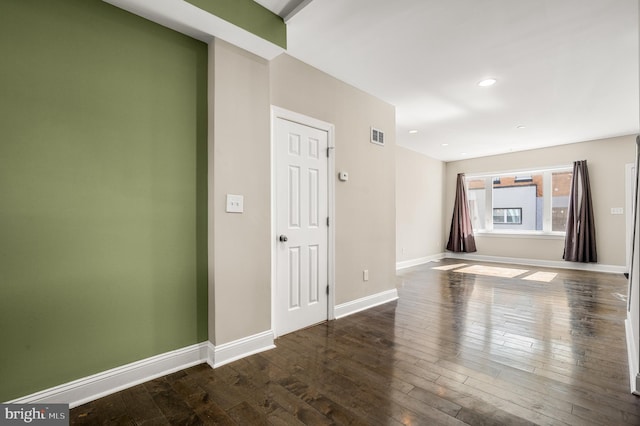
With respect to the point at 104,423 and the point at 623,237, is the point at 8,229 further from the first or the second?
the point at 623,237

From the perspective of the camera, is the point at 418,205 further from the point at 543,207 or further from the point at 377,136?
the point at 377,136

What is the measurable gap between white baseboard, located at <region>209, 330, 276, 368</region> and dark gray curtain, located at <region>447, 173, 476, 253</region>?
21.6 feet

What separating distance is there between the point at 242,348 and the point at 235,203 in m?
1.18

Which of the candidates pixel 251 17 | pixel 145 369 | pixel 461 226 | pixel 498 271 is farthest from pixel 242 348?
pixel 461 226

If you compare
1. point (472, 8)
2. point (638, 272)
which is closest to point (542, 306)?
point (638, 272)

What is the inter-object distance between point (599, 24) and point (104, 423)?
14.3 ft

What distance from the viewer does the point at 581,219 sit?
6.00 m

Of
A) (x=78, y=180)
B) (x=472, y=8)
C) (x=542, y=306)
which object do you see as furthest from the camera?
(x=542, y=306)

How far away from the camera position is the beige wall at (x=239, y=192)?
2.26 m

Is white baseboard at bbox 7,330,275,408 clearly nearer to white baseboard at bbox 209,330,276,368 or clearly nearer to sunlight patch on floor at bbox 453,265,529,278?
white baseboard at bbox 209,330,276,368

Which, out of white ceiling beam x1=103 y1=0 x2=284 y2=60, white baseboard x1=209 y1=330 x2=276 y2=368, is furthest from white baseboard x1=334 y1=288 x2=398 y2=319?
white ceiling beam x1=103 y1=0 x2=284 y2=60

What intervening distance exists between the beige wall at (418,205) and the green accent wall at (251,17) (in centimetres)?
457

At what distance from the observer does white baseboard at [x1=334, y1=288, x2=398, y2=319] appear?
3.31 m

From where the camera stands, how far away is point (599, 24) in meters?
2.32
